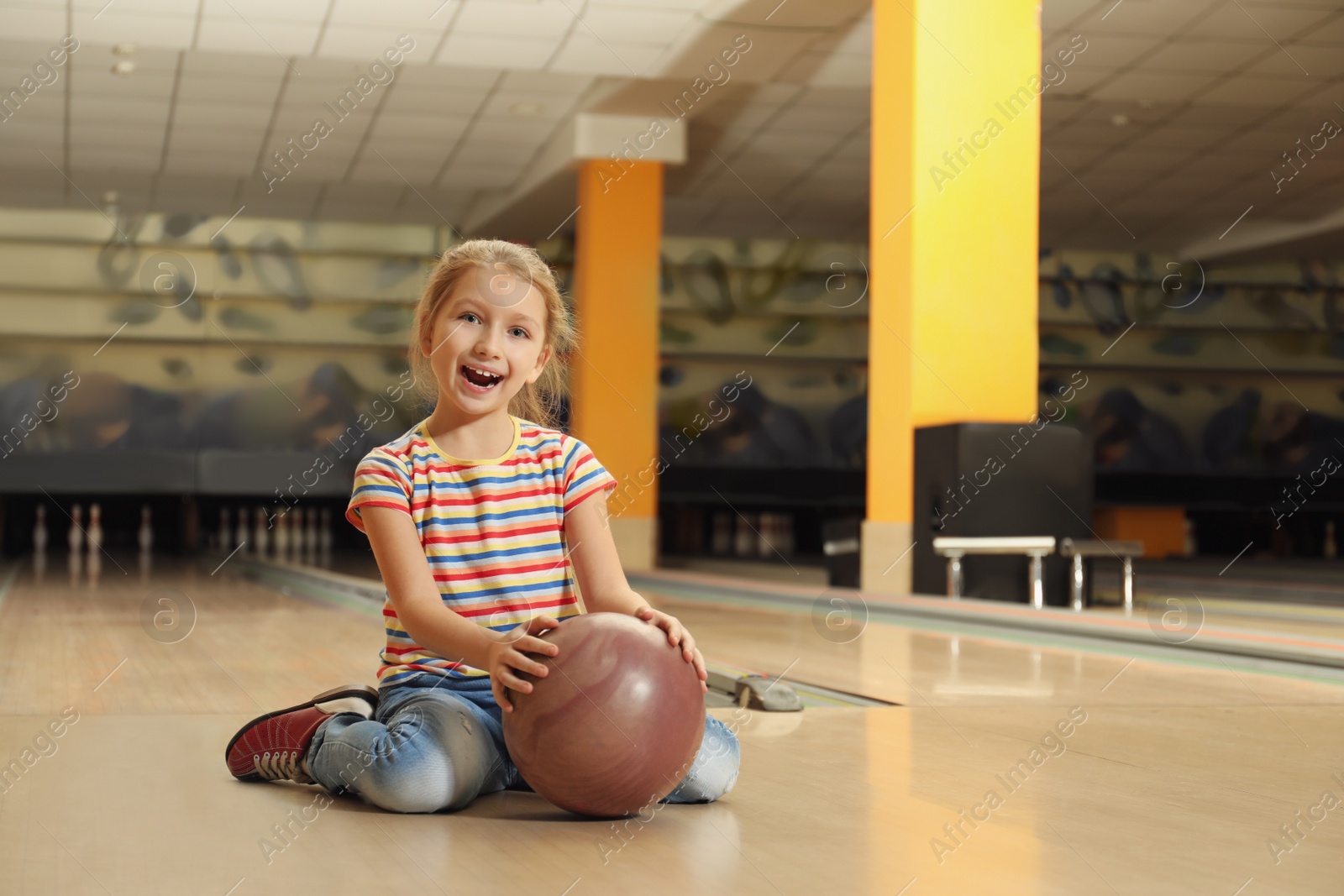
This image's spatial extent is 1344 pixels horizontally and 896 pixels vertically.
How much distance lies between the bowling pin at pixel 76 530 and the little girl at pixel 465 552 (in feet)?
33.3

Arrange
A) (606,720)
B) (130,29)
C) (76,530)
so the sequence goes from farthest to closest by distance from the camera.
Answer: (76,530)
(130,29)
(606,720)

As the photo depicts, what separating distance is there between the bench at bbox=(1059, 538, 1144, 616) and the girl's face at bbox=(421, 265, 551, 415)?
3.75 meters

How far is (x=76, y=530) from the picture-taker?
37.4 feet

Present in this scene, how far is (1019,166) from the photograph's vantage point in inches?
219

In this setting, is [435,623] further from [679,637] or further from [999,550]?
[999,550]

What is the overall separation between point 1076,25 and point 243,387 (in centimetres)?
693

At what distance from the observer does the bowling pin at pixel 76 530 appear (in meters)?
11.2

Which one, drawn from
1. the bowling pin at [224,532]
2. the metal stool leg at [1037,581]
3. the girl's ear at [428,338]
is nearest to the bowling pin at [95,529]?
the bowling pin at [224,532]

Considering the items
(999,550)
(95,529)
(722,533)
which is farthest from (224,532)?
(999,550)

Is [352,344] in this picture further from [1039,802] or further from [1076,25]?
[1039,802]

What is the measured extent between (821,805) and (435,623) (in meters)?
0.50

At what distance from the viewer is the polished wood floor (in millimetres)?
1295

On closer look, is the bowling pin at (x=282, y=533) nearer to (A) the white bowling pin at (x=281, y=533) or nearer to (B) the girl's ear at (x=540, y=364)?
(A) the white bowling pin at (x=281, y=533)

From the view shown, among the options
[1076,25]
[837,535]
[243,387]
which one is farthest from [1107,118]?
[243,387]
